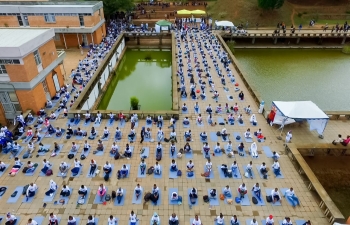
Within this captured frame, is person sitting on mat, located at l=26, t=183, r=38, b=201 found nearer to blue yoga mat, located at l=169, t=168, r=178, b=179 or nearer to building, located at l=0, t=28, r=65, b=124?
blue yoga mat, located at l=169, t=168, r=178, b=179

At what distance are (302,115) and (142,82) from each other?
19360 millimetres

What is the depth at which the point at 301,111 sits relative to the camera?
17562 millimetres

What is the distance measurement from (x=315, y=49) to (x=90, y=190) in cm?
4640

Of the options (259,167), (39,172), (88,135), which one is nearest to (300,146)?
(259,167)

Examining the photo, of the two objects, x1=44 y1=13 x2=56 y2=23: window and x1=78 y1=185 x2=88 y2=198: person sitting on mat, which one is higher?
Answer: x1=44 y1=13 x2=56 y2=23: window

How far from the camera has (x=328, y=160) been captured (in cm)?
1656

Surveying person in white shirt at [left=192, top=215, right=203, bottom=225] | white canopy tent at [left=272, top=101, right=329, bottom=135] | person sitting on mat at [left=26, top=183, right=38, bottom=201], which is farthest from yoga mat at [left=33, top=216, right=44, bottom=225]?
white canopy tent at [left=272, top=101, right=329, bottom=135]

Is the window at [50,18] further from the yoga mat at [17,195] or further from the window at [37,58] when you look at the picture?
the yoga mat at [17,195]

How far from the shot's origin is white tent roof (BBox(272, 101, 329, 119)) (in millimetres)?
17234

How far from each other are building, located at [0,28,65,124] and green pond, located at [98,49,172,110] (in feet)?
21.4

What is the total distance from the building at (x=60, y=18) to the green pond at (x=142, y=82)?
6.94 meters

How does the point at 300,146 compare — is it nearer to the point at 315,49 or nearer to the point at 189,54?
the point at 189,54

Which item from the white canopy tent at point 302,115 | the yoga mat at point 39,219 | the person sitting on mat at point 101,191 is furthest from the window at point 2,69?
the white canopy tent at point 302,115

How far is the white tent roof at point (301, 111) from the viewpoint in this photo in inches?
679
